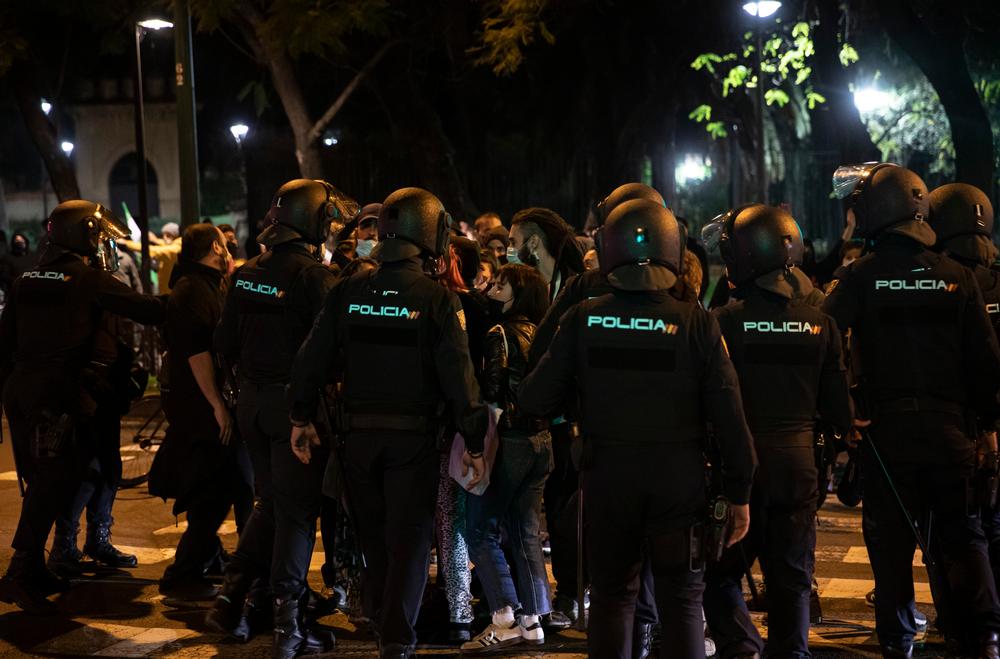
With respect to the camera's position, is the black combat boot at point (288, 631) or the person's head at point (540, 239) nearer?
the black combat boot at point (288, 631)

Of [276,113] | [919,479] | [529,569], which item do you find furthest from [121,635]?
[276,113]

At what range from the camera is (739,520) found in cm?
488

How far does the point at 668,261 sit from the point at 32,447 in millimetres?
3933

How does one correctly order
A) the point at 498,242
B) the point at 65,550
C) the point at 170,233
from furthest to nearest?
the point at 170,233 → the point at 498,242 → the point at 65,550

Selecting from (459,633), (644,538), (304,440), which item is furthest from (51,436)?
(644,538)

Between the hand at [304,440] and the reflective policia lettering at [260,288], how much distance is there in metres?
0.77

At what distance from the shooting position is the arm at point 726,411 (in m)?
4.79

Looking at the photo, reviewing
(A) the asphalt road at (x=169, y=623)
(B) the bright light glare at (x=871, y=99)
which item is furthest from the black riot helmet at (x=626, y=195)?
(B) the bright light glare at (x=871, y=99)

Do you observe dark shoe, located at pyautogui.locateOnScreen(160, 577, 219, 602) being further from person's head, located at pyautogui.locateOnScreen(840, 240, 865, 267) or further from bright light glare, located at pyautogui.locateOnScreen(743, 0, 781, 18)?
bright light glare, located at pyautogui.locateOnScreen(743, 0, 781, 18)

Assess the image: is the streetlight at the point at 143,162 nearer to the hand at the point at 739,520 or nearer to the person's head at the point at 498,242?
the person's head at the point at 498,242

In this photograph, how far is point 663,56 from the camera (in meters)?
18.9

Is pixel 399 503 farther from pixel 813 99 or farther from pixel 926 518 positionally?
pixel 813 99

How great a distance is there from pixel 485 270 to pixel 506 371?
1.45 m

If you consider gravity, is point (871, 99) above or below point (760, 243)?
above
